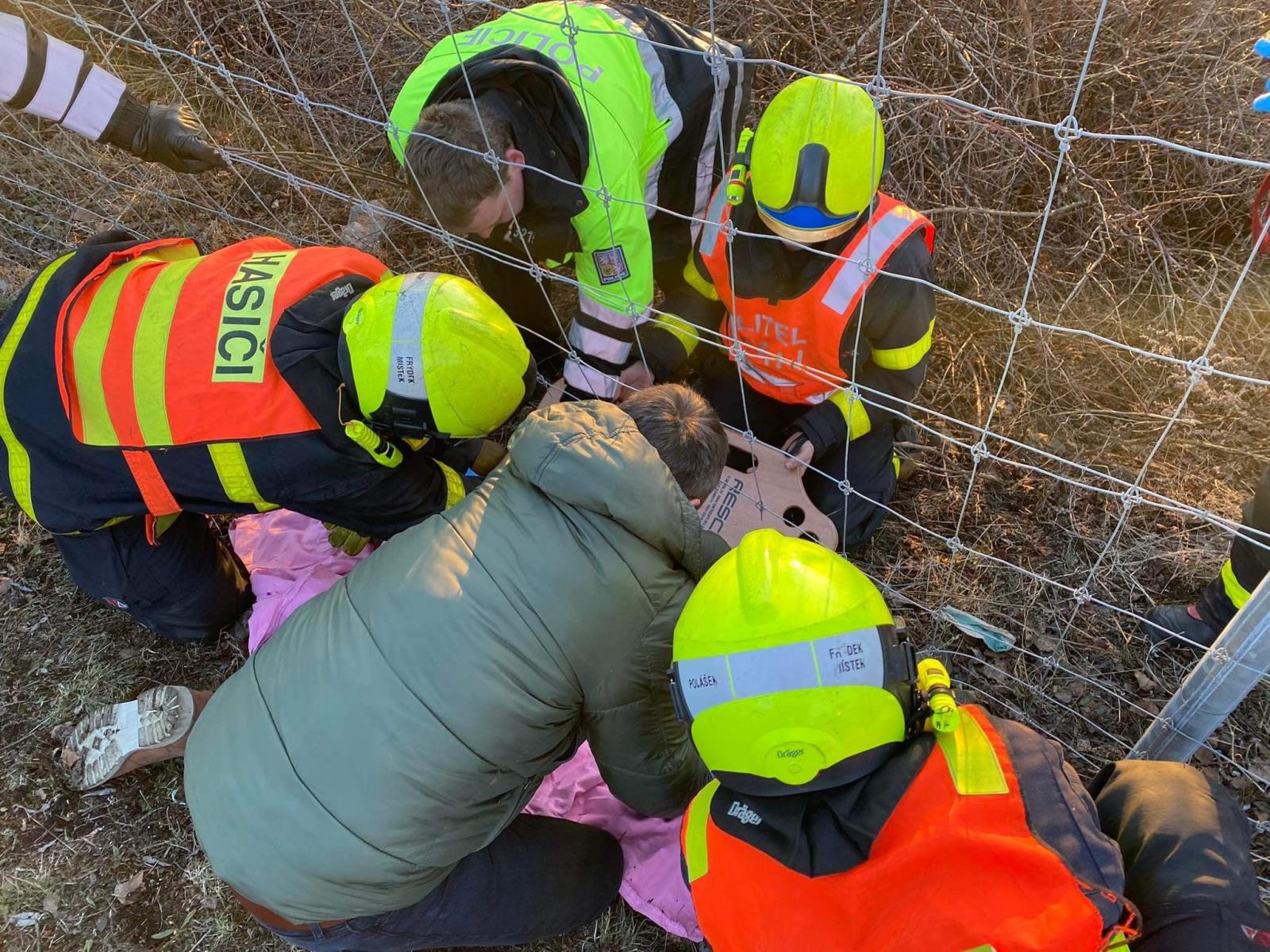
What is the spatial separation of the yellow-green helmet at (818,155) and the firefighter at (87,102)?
215 cm

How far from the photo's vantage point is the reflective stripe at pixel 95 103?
303 centimetres

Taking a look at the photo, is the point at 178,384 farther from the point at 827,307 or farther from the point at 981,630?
the point at 981,630

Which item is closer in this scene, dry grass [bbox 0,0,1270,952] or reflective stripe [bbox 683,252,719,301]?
dry grass [bbox 0,0,1270,952]

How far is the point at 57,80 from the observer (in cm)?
295

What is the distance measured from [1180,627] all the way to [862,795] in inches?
68.5

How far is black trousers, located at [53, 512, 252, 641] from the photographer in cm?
272

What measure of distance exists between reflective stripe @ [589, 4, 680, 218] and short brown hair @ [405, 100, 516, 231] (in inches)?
19.5

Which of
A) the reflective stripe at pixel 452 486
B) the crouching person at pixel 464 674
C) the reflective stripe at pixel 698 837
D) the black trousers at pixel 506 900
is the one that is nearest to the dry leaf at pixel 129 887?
the black trousers at pixel 506 900

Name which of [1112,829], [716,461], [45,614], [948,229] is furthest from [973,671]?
[45,614]

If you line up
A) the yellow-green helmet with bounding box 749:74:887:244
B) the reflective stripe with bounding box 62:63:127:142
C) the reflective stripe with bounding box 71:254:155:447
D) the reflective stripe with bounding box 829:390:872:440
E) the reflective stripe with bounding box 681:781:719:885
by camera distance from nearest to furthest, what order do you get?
the reflective stripe with bounding box 681:781:719:885 < the yellow-green helmet with bounding box 749:74:887:244 < the reflective stripe with bounding box 71:254:155:447 < the reflective stripe with bounding box 829:390:872:440 < the reflective stripe with bounding box 62:63:127:142

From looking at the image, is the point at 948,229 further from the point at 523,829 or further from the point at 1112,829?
the point at 523,829

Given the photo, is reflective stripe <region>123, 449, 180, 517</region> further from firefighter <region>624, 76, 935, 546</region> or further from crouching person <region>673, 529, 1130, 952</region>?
crouching person <region>673, 529, 1130, 952</region>

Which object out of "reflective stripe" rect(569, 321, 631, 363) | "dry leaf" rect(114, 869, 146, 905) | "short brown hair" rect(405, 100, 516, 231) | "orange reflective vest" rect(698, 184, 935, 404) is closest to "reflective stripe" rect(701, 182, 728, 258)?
"orange reflective vest" rect(698, 184, 935, 404)

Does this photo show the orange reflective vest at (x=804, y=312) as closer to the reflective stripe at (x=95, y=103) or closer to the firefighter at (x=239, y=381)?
the firefighter at (x=239, y=381)
